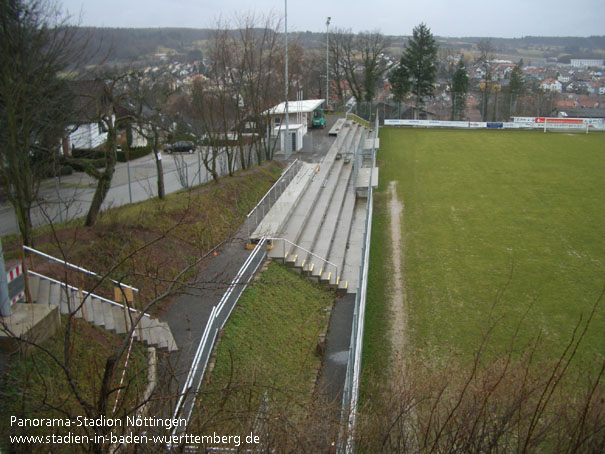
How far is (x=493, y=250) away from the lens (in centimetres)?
1853

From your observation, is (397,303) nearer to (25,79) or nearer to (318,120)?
(25,79)

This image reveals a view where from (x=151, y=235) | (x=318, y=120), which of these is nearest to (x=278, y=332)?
(x=151, y=235)

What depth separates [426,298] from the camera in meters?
14.8

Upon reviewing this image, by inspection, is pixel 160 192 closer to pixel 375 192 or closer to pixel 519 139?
pixel 375 192

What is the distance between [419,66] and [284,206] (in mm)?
42387

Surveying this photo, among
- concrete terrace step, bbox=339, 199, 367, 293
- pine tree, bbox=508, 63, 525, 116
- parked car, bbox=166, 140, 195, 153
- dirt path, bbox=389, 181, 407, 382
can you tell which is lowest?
dirt path, bbox=389, 181, 407, 382

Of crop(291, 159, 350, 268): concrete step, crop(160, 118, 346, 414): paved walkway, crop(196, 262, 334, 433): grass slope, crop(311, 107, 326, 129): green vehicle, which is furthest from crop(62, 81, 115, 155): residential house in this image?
crop(311, 107, 326, 129): green vehicle

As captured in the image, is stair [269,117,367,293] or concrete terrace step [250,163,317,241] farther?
concrete terrace step [250,163,317,241]

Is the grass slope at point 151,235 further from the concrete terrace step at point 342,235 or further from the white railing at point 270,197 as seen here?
the concrete terrace step at point 342,235

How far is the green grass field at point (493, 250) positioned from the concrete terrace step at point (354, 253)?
591 mm

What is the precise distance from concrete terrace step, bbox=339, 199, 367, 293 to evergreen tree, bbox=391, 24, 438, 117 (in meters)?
35.9

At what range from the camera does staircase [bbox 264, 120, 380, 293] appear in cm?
1537

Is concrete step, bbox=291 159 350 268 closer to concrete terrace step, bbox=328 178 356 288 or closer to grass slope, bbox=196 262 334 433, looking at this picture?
concrete terrace step, bbox=328 178 356 288

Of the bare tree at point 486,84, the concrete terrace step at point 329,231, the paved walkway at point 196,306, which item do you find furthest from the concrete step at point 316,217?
the bare tree at point 486,84
